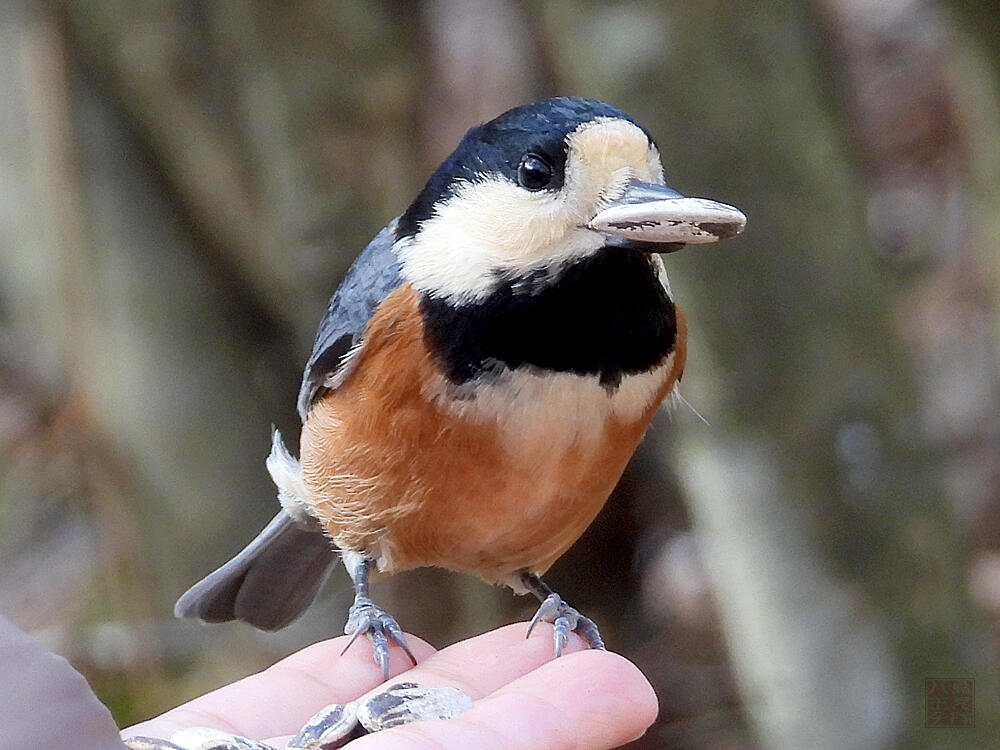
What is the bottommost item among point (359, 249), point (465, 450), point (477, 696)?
point (477, 696)

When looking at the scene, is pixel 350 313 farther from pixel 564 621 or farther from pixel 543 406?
pixel 564 621

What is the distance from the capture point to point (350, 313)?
5.91 feet

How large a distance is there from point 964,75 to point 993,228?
0.43 meters

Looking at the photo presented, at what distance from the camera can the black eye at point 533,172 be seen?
4.94 ft

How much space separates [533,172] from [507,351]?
222mm

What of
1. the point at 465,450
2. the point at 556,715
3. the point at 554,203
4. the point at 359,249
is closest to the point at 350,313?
the point at 465,450

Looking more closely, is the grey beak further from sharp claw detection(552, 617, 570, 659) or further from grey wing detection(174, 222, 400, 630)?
grey wing detection(174, 222, 400, 630)

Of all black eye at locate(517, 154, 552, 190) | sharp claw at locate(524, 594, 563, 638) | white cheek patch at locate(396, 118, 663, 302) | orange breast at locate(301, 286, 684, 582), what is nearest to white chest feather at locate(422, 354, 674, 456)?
orange breast at locate(301, 286, 684, 582)

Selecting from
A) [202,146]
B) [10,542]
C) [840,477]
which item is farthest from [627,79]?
[10,542]

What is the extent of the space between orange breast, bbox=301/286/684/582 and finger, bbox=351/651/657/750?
26 centimetres

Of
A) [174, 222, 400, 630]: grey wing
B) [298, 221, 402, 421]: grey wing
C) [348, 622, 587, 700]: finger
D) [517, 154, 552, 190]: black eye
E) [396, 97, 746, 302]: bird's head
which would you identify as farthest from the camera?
[174, 222, 400, 630]: grey wing

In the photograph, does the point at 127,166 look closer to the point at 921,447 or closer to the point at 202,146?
the point at 202,146

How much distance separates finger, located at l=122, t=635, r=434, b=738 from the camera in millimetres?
1568

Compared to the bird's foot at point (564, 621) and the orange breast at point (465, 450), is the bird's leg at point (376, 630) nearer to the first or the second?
the orange breast at point (465, 450)
